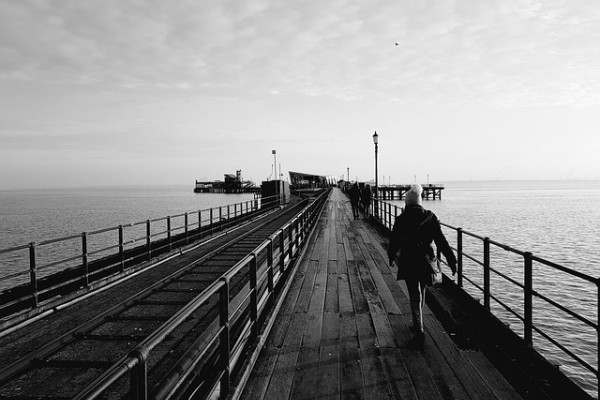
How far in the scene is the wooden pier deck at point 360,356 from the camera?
374 cm

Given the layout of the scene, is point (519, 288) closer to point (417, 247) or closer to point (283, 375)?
point (417, 247)

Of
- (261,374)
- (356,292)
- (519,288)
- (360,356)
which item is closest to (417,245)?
(360,356)

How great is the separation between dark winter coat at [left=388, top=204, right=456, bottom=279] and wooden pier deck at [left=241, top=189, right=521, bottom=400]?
96cm

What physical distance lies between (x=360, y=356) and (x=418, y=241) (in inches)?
59.3

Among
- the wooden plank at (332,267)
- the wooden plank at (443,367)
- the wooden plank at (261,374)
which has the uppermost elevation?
the wooden plank at (332,267)

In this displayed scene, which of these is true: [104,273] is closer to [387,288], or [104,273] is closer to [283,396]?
[387,288]

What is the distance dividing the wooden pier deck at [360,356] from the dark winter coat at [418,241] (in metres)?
0.96

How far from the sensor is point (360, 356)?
4480 mm

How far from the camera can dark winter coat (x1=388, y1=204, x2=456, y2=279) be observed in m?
4.66

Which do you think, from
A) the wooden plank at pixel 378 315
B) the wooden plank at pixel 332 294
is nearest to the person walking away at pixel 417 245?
the wooden plank at pixel 378 315

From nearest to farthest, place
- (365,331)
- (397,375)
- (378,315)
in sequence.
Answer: (397,375) < (365,331) < (378,315)

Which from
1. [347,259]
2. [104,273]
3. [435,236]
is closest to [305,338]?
[435,236]

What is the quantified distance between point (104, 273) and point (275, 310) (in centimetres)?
615

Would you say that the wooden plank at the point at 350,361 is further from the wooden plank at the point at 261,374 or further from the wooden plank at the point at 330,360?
the wooden plank at the point at 261,374
